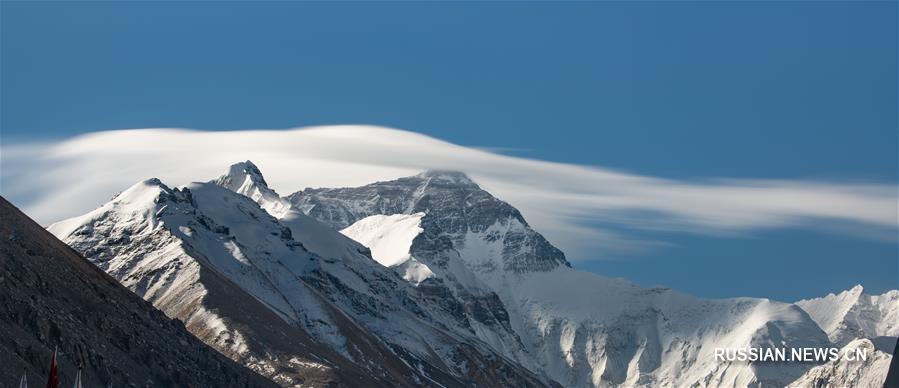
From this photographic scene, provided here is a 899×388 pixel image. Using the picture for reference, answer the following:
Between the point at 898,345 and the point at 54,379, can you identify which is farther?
the point at 54,379

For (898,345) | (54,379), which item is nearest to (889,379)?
(898,345)

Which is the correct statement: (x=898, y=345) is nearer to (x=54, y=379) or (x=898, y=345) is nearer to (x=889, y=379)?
(x=889, y=379)

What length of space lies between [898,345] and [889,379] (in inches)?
146

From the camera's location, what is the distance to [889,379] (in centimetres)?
11394

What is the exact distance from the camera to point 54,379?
6206 inches

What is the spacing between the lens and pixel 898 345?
117 meters

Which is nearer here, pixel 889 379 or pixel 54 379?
pixel 889 379

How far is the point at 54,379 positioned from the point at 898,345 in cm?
7090

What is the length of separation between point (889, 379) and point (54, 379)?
71.6 m
